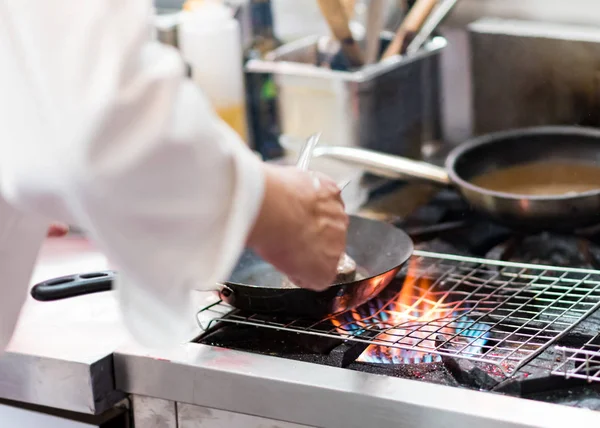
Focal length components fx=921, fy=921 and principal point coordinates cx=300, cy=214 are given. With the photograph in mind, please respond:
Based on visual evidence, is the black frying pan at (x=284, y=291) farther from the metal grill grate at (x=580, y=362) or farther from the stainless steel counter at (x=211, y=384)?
the metal grill grate at (x=580, y=362)

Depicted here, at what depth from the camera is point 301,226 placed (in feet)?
2.47

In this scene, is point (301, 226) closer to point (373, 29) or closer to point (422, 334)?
point (422, 334)

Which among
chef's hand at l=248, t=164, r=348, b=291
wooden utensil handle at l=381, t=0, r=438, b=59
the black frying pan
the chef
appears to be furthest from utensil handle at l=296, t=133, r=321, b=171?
wooden utensil handle at l=381, t=0, r=438, b=59

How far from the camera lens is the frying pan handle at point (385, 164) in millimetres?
1278

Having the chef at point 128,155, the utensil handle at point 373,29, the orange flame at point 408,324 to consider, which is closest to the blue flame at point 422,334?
the orange flame at point 408,324

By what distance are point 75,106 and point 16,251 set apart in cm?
26

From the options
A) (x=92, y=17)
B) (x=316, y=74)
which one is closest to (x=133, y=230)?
(x=92, y=17)

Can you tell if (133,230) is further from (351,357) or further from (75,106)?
(351,357)

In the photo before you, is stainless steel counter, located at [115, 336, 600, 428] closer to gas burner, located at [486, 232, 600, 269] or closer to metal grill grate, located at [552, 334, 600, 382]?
metal grill grate, located at [552, 334, 600, 382]

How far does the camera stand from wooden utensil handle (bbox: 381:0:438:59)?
4.83 feet

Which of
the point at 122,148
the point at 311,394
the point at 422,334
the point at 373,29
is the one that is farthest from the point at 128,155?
the point at 373,29

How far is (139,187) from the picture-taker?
2.09 ft

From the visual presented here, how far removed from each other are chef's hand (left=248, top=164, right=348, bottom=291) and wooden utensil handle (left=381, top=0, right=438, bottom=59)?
0.72 metres

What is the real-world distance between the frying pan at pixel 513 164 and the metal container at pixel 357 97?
0.11m
